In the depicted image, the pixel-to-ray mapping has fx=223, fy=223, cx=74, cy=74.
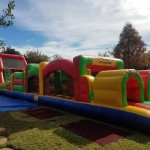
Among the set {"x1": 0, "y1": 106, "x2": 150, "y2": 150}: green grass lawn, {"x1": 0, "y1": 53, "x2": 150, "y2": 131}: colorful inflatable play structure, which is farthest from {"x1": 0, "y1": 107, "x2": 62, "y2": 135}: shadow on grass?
{"x1": 0, "y1": 53, "x2": 150, "y2": 131}: colorful inflatable play structure

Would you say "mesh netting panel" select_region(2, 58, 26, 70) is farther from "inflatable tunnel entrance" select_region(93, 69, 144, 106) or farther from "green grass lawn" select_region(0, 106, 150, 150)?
"inflatable tunnel entrance" select_region(93, 69, 144, 106)

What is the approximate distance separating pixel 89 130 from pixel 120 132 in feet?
2.27

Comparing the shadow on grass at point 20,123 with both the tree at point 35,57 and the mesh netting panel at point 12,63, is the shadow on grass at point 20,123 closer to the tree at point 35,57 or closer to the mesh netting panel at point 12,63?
the mesh netting panel at point 12,63

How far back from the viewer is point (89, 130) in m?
5.08

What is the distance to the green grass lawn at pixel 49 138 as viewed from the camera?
4023 mm

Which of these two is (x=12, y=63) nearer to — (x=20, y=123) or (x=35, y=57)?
(x=20, y=123)

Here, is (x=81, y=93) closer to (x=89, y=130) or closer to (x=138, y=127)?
(x=89, y=130)

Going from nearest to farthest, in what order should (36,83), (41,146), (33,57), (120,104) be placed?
(41,146) < (120,104) < (36,83) < (33,57)

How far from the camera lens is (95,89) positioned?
5.94m

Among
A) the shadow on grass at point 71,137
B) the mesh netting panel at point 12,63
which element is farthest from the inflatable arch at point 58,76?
the mesh netting panel at point 12,63

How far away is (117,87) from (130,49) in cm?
2190

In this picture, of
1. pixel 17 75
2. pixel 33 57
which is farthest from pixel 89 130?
pixel 33 57

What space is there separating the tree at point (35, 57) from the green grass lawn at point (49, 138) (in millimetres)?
27867

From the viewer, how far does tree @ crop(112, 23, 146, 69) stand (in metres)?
25.6
